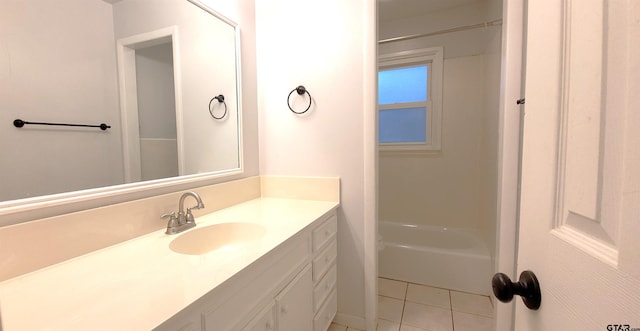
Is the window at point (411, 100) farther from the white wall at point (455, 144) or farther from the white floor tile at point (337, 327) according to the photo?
the white floor tile at point (337, 327)

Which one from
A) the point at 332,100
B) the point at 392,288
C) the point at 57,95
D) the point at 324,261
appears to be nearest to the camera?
the point at 57,95

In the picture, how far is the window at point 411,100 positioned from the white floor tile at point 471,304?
137 centimetres

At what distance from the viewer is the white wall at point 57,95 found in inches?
30.5

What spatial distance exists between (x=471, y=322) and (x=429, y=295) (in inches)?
13.2

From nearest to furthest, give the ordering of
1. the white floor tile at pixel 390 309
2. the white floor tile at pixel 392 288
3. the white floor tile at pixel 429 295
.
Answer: the white floor tile at pixel 390 309 < the white floor tile at pixel 429 295 < the white floor tile at pixel 392 288

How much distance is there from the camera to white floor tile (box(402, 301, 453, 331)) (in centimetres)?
167

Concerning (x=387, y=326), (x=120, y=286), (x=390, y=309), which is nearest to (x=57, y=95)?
(x=120, y=286)

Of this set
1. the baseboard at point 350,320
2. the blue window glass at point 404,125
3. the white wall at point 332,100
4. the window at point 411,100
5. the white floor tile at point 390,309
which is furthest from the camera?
the blue window glass at point 404,125

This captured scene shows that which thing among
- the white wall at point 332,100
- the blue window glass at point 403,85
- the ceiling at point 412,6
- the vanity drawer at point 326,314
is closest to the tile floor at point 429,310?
the vanity drawer at point 326,314

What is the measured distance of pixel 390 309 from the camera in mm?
1854

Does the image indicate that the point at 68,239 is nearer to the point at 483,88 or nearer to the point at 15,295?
the point at 15,295

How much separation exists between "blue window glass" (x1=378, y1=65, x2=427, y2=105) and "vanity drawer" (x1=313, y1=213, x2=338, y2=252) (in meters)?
1.82

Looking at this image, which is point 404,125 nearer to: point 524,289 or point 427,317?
point 427,317

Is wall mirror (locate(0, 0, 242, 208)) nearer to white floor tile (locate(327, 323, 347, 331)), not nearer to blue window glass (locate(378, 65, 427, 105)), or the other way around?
white floor tile (locate(327, 323, 347, 331))
